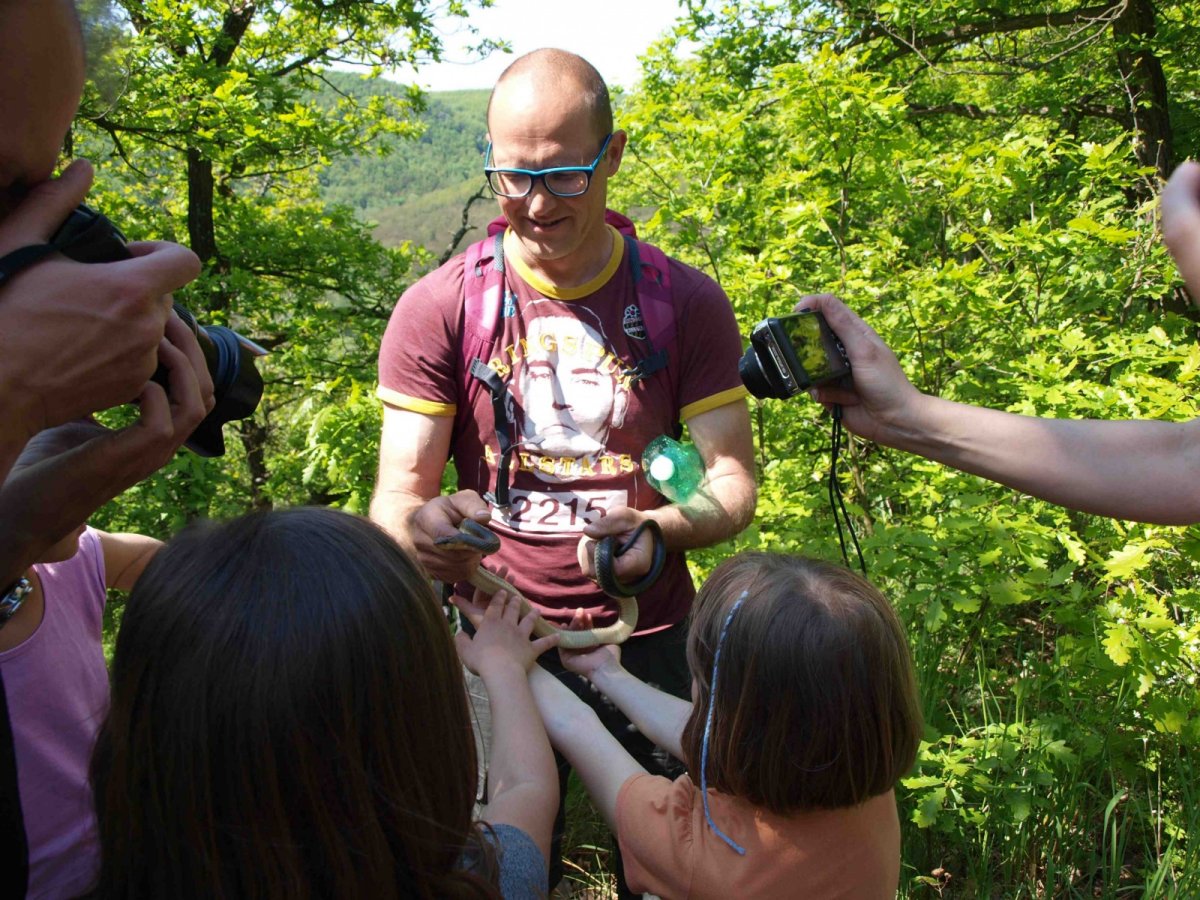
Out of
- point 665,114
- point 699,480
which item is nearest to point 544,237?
point 699,480

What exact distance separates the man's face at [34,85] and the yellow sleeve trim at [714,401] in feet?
4.97

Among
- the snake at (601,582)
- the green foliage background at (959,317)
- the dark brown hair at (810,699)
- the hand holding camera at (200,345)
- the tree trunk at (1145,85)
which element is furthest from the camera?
the tree trunk at (1145,85)

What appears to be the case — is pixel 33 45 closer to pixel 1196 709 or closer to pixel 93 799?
pixel 93 799

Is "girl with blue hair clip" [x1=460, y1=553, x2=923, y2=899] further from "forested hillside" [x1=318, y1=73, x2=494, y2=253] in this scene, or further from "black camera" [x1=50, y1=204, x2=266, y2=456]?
"forested hillside" [x1=318, y1=73, x2=494, y2=253]

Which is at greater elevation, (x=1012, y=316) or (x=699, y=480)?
(x=1012, y=316)

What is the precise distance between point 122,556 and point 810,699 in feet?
4.58

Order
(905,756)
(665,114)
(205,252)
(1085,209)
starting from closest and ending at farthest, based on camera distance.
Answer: (905,756)
(1085,209)
(665,114)
(205,252)

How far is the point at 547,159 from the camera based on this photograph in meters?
2.20

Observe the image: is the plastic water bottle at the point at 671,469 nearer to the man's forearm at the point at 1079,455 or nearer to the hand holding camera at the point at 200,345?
the man's forearm at the point at 1079,455

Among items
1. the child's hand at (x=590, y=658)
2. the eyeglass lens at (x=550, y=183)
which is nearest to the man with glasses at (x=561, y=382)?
the eyeglass lens at (x=550, y=183)

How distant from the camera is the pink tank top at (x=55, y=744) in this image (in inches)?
52.9

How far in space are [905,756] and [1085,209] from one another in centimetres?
367

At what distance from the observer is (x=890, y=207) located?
15.7ft

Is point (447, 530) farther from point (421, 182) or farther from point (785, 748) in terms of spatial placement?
point (421, 182)
